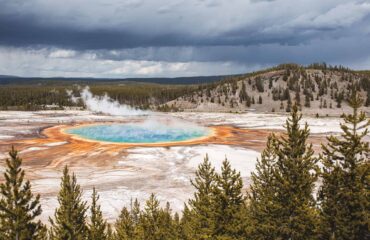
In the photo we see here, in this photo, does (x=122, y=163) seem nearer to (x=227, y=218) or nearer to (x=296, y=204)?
(x=227, y=218)

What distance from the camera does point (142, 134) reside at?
64500 mm

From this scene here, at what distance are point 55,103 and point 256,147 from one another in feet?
457

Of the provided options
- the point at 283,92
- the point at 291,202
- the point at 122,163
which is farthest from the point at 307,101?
the point at 291,202

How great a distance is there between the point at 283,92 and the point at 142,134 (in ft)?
288

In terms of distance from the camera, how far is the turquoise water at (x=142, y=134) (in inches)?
2274

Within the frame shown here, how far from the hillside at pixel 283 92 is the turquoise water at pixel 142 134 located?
64.0 metres

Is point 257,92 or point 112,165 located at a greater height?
point 257,92

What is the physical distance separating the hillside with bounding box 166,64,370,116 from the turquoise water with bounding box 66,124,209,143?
210 feet

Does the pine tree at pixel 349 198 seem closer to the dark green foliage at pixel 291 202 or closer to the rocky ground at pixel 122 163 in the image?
the dark green foliage at pixel 291 202

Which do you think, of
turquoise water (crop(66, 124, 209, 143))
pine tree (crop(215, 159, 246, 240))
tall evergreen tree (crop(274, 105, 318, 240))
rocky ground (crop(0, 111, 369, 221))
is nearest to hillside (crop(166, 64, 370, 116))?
turquoise water (crop(66, 124, 209, 143))

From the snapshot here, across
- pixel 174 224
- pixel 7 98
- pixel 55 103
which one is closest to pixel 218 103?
pixel 55 103

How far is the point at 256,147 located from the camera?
1944 inches

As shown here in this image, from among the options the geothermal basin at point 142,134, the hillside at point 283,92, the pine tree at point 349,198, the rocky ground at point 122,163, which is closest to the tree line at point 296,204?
the pine tree at point 349,198

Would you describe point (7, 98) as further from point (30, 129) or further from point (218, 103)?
point (30, 129)
